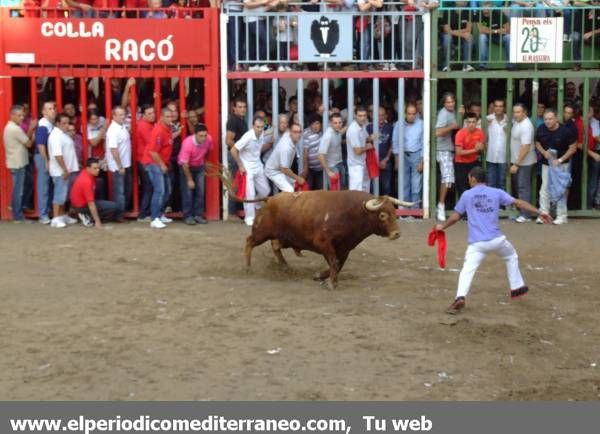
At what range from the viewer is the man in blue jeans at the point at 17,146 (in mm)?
16172

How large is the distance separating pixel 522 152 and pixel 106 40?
6313mm

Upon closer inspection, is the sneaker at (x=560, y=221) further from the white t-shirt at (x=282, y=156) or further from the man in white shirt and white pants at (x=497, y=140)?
the white t-shirt at (x=282, y=156)

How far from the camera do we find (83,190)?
620 inches

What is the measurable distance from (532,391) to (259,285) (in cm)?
441

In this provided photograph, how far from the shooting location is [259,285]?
12.1m

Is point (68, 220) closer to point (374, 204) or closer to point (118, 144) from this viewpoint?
point (118, 144)

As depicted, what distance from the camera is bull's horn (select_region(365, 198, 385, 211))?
11664 mm

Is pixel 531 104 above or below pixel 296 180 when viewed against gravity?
above

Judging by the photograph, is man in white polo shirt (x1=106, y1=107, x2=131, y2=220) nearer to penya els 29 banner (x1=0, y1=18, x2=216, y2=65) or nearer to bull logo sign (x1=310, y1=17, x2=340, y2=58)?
penya els 29 banner (x1=0, y1=18, x2=216, y2=65)

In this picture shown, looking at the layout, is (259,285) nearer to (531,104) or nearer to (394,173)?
(394,173)

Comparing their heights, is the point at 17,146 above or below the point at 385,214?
above

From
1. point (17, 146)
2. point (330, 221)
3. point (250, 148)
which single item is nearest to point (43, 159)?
point (17, 146)

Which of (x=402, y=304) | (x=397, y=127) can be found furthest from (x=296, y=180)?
(x=402, y=304)

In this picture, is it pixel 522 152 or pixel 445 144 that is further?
pixel 445 144
